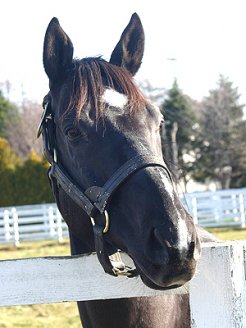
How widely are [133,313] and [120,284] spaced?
1.40 feet

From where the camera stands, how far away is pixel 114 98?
2.43 m

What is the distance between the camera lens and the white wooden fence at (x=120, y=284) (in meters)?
2.01

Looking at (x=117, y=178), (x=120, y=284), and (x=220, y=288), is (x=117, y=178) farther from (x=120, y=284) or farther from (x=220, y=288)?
(x=220, y=288)

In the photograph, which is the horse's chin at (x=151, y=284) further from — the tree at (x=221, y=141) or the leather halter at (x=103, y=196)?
the tree at (x=221, y=141)

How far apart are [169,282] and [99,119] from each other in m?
0.75

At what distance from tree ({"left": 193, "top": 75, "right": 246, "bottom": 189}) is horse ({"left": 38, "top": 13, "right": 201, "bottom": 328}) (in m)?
35.9

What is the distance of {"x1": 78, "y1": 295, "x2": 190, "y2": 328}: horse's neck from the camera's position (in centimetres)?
253

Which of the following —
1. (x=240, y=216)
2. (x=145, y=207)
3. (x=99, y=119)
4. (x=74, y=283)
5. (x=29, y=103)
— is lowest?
(x=240, y=216)

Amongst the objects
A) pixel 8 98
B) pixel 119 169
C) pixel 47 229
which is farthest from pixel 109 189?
pixel 8 98

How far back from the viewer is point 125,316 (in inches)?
99.4

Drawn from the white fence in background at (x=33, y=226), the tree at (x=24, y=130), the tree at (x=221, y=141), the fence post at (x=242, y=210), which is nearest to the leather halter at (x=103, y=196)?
the white fence in background at (x=33, y=226)

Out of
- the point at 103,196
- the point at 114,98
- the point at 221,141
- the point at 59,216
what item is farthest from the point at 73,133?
the point at 221,141

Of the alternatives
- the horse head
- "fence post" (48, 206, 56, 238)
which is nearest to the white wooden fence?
the horse head

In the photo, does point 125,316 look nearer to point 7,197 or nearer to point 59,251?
point 59,251
